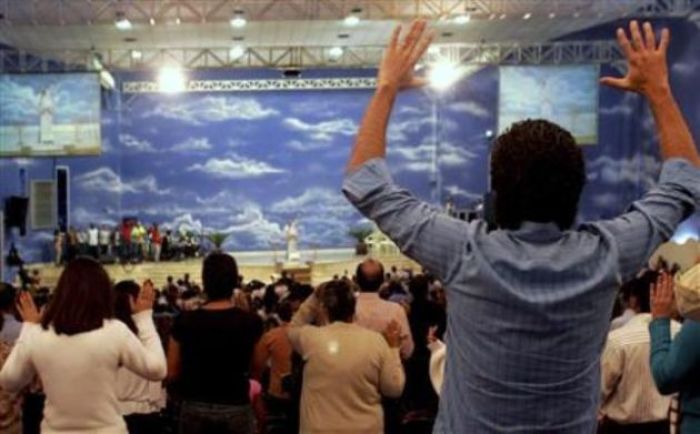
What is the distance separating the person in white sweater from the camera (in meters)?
2.90

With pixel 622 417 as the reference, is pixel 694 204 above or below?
above

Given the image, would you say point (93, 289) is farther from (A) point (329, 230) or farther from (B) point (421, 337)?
(A) point (329, 230)

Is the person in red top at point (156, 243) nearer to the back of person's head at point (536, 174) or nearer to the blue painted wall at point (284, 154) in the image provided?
the blue painted wall at point (284, 154)

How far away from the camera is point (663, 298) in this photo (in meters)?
2.59

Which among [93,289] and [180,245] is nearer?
[93,289]

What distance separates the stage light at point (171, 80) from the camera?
778 inches

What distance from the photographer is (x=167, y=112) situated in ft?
72.0

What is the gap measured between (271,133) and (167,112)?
8.28ft

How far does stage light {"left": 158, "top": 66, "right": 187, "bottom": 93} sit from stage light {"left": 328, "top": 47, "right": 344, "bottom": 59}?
130 inches

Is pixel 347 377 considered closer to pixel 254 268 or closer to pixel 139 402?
pixel 139 402

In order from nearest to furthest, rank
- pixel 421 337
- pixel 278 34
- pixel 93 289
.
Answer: pixel 93 289 → pixel 421 337 → pixel 278 34

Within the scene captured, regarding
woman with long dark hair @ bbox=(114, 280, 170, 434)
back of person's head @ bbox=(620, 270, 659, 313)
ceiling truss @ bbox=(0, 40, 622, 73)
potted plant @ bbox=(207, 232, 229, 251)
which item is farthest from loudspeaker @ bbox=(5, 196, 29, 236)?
back of person's head @ bbox=(620, 270, 659, 313)

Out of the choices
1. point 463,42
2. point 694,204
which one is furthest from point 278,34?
point 694,204

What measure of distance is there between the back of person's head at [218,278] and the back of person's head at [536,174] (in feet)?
7.89
